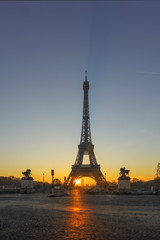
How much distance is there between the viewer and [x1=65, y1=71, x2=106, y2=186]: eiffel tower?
375 feet

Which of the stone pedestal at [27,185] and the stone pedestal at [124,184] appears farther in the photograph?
the stone pedestal at [27,185]

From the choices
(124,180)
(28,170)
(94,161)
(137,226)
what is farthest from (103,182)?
(137,226)

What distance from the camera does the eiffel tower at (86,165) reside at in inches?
4500

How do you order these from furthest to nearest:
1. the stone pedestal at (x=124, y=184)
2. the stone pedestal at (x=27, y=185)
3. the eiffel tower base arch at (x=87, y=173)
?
the eiffel tower base arch at (x=87, y=173), the stone pedestal at (x=27, y=185), the stone pedestal at (x=124, y=184)

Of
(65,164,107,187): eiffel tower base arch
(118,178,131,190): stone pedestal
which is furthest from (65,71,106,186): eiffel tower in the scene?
(118,178,131,190): stone pedestal

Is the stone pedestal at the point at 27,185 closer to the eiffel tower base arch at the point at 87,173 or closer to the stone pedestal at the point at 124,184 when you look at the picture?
the eiffel tower base arch at the point at 87,173

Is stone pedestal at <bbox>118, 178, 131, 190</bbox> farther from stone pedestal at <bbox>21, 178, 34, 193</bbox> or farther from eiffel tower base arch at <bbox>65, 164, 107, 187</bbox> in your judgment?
stone pedestal at <bbox>21, 178, 34, 193</bbox>

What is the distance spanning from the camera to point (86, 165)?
4670 inches

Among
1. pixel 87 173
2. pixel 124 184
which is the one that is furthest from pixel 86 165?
pixel 124 184

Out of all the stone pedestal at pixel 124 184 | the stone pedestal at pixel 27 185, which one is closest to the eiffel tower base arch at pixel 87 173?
the stone pedestal at pixel 124 184

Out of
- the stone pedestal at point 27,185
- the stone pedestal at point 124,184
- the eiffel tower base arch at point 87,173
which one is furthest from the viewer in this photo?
the eiffel tower base arch at point 87,173

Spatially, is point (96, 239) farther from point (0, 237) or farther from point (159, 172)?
point (159, 172)

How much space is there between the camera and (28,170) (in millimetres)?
86438

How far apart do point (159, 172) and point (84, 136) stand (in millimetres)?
39521
